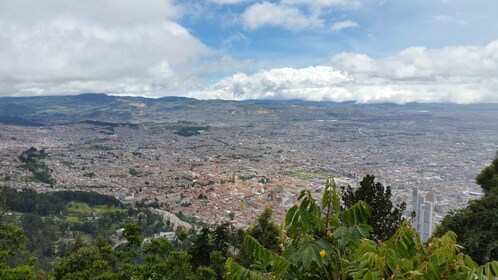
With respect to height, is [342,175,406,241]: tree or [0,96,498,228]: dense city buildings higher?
[342,175,406,241]: tree

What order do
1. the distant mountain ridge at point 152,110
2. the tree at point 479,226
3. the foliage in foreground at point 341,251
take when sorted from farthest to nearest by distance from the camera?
the distant mountain ridge at point 152,110 < the tree at point 479,226 < the foliage in foreground at point 341,251

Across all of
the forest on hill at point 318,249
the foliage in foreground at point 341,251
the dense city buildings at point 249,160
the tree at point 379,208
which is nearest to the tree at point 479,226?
the forest on hill at point 318,249

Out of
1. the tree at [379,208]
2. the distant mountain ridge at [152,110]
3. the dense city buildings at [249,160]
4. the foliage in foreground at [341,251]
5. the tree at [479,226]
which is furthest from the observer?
the distant mountain ridge at [152,110]

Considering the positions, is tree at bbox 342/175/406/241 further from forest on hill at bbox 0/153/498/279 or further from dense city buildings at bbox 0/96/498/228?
dense city buildings at bbox 0/96/498/228

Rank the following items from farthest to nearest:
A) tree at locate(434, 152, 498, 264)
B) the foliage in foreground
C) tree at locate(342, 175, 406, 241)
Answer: tree at locate(342, 175, 406, 241)
tree at locate(434, 152, 498, 264)
the foliage in foreground

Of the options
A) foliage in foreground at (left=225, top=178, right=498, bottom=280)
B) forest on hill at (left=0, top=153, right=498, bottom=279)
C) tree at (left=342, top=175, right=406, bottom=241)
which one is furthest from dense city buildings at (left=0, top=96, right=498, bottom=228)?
foliage in foreground at (left=225, top=178, right=498, bottom=280)

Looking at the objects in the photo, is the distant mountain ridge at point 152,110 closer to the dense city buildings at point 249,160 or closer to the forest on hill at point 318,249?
the dense city buildings at point 249,160
